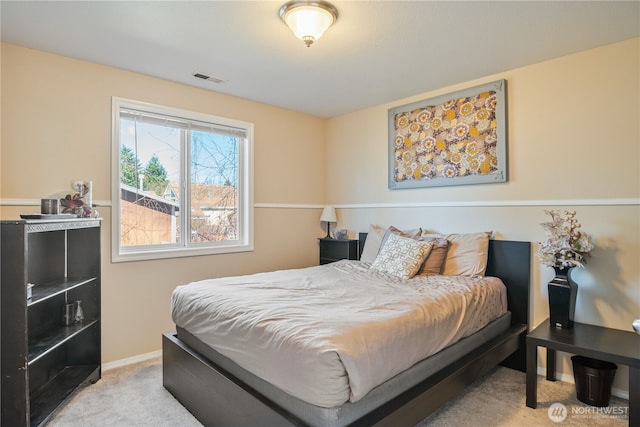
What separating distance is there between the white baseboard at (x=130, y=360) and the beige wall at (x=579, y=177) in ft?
9.32

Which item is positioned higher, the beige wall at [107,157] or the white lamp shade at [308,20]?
the white lamp shade at [308,20]

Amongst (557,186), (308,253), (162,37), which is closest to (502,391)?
(557,186)

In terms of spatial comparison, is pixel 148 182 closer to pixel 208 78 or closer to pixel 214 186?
pixel 214 186

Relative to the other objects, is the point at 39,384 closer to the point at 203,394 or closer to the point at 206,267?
the point at 203,394

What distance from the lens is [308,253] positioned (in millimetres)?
4324

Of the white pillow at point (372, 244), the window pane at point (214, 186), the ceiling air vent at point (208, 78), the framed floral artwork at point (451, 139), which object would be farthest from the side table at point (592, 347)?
the ceiling air vent at point (208, 78)

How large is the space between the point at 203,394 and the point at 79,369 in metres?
1.25

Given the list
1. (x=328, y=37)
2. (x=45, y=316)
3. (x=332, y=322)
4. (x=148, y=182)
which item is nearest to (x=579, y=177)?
(x=328, y=37)

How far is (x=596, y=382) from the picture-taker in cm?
224

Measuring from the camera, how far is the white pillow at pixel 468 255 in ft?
9.37

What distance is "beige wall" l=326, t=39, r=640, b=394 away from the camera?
7.91ft

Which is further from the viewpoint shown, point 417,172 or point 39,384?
point 417,172

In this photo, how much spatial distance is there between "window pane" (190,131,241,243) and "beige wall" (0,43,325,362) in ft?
0.77

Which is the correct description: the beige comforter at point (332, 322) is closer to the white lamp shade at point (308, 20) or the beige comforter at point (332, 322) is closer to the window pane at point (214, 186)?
the window pane at point (214, 186)
